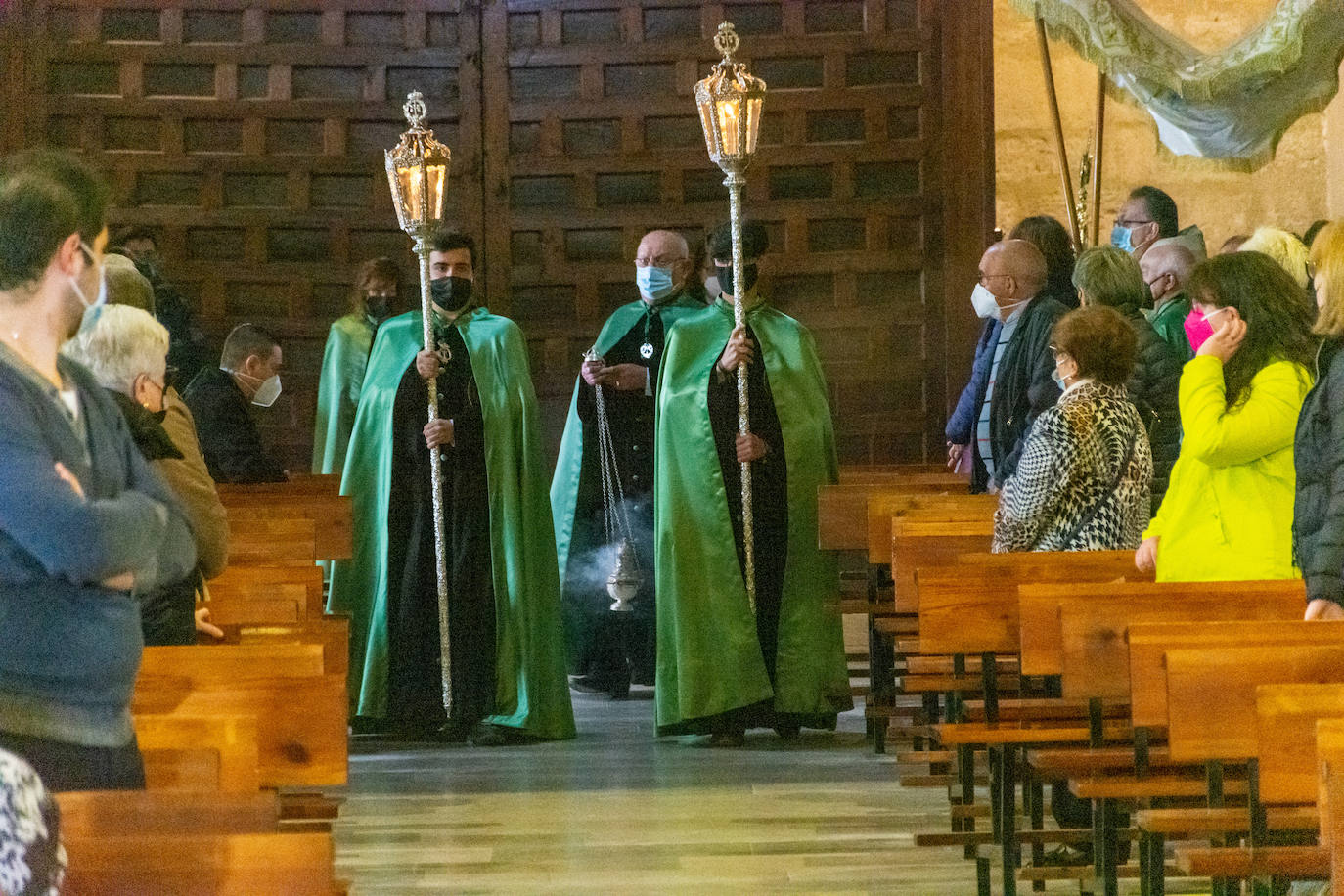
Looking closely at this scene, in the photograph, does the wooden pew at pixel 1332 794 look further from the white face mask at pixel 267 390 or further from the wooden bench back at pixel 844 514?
the white face mask at pixel 267 390

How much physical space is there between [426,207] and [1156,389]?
2768 mm

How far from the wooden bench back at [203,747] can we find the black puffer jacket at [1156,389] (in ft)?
12.2

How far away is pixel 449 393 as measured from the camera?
767cm

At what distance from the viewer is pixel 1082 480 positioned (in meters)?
5.18

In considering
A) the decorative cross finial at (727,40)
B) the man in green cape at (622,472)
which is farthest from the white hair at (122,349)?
the man in green cape at (622,472)

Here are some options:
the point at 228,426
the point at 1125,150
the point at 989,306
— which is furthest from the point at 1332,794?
the point at 1125,150

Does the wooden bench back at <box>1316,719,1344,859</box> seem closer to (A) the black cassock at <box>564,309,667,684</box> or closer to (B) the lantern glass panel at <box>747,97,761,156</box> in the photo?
(B) the lantern glass panel at <box>747,97,761,156</box>

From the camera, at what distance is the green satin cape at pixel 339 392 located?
859cm

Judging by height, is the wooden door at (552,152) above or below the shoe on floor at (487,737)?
above

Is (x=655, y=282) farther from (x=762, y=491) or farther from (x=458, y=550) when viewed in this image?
(x=458, y=550)

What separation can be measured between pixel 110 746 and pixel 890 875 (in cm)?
276

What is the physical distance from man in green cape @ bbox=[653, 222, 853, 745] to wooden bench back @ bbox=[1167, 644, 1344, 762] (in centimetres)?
394

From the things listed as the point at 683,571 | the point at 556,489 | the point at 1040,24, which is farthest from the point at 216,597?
the point at 1040,24

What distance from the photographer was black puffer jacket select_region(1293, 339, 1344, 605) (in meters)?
3.85
